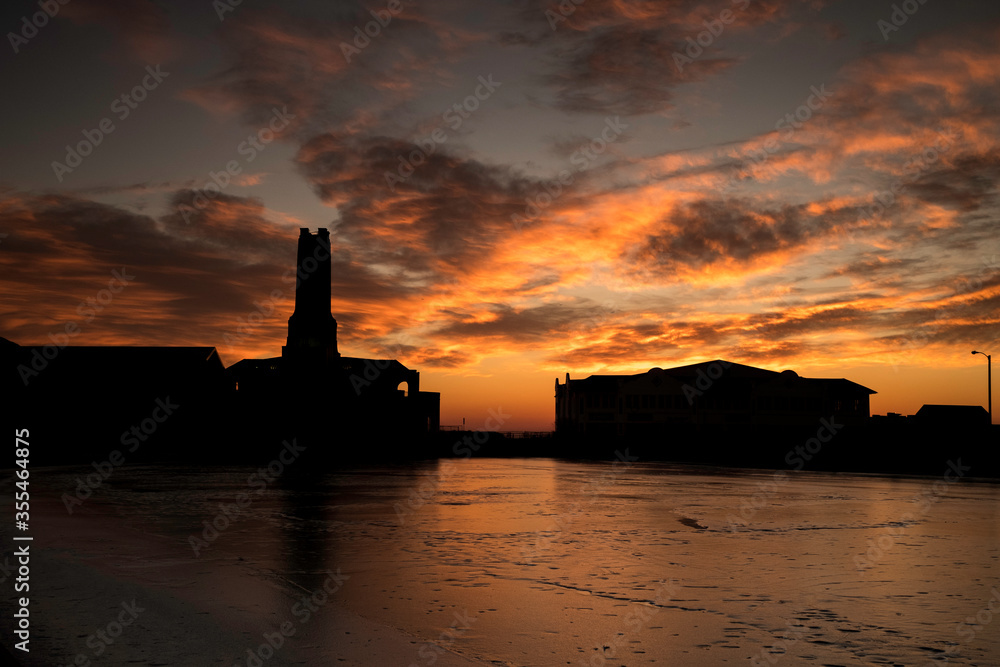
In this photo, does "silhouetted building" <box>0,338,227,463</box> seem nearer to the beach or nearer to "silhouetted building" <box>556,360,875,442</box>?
"silhouetted building" <box>556,360,875,442</box>

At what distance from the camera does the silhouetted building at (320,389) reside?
300ft

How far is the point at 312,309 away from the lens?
96250mm

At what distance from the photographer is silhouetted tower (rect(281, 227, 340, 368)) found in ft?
314

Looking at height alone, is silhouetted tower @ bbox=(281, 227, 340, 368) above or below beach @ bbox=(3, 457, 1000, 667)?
above

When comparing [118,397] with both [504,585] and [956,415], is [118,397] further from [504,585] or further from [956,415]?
[956,415]

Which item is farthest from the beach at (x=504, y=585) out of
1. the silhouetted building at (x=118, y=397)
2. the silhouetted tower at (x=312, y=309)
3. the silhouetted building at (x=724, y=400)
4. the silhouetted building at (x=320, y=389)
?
the silhouetted building at (x=724, y=400)

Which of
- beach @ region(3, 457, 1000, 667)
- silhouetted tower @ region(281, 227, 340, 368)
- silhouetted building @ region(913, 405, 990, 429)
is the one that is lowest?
beach @ region(3, 457, 1000, 667)

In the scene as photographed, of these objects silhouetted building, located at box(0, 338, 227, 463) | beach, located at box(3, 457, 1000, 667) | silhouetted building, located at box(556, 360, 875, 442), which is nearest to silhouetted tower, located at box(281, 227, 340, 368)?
silhouetted building, located at box(0, 338, 227, 463)

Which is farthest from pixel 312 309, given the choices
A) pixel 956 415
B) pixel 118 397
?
pixel 956 415

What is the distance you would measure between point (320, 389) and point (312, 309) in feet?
31.4

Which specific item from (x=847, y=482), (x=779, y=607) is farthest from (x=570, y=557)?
(x=847, y=482)

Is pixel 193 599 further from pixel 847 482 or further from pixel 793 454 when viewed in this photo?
pixel 793 454

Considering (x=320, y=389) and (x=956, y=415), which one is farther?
(x=956, y=415)

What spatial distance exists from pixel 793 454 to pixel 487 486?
4263 centimetres
